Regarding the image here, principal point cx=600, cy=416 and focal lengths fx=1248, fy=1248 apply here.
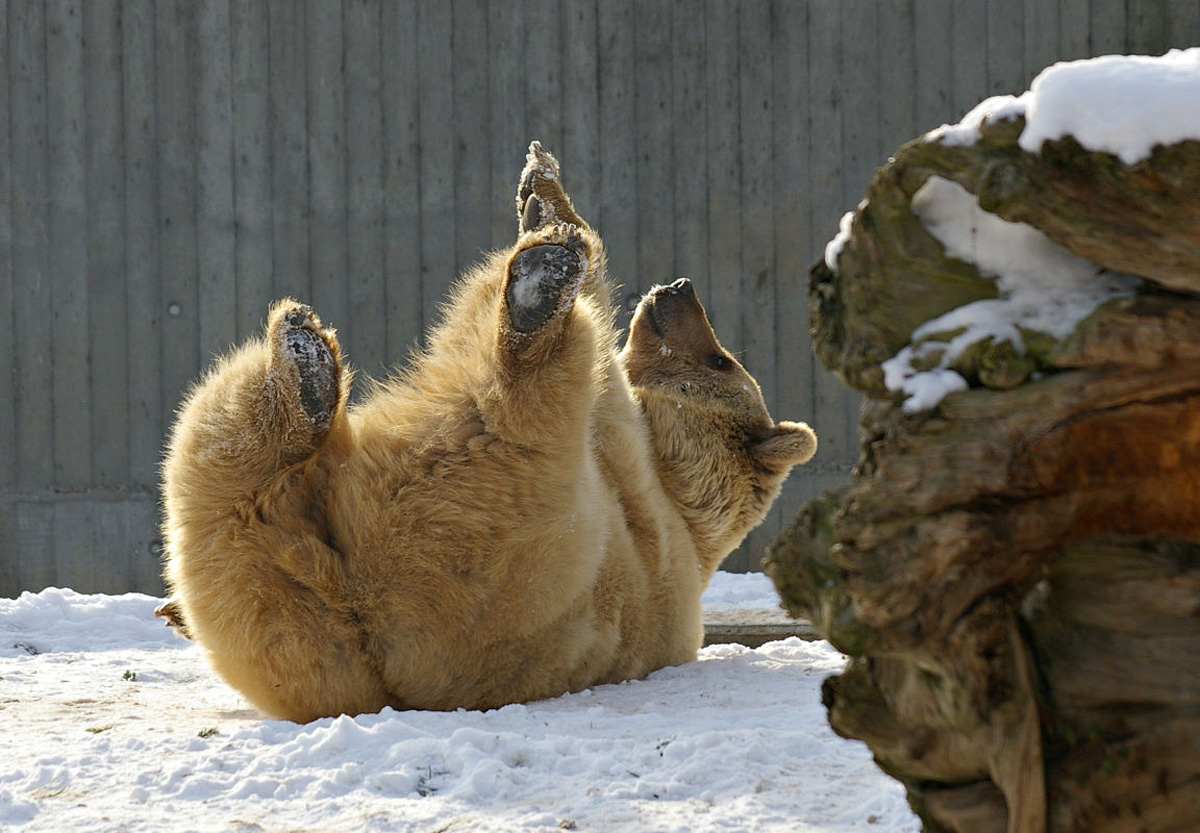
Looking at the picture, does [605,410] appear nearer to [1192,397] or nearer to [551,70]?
[1192,397]

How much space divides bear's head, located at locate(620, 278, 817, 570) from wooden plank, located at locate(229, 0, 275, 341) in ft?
14.9

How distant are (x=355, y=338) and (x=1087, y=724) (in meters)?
7.68

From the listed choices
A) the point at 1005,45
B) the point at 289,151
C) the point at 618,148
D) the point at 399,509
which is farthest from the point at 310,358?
the point at 1005,45

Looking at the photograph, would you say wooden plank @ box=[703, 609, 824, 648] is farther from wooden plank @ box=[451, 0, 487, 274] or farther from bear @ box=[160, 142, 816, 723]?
wooden plank @ box=[451, 0, 487, 274]

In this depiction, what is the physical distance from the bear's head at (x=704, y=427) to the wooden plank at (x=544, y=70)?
396 centimetres

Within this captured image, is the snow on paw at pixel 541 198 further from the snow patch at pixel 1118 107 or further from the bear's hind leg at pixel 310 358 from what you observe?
the snow patch at pixel 1118 107

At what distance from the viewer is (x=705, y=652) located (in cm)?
543

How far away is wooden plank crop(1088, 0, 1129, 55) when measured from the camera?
336 inches

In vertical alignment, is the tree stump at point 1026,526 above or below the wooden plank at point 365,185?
below

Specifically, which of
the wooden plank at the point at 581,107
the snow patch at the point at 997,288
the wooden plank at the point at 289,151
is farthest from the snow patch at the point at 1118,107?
the wooden plank at the point at 289,151

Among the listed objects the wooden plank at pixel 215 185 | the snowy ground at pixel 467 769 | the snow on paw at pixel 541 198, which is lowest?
the snowy ground at pixel 467 769

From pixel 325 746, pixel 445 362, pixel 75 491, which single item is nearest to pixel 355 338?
pixel 75 491

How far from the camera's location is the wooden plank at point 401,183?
29.2 feet

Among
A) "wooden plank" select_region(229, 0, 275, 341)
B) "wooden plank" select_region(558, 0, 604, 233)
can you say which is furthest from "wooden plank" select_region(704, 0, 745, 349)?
"wooden plank" select_region(229, 0, 275, 341)
